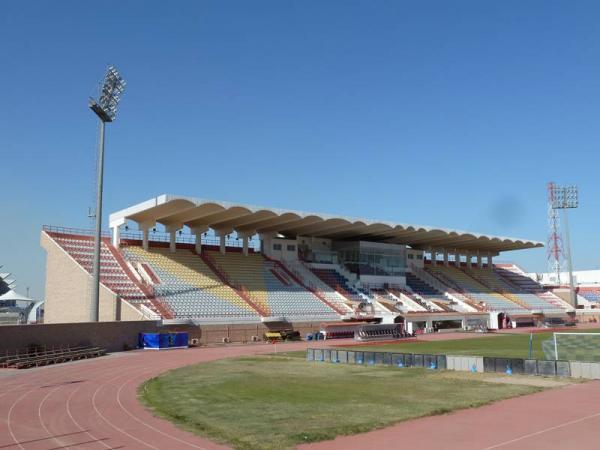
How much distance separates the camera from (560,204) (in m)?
97.1

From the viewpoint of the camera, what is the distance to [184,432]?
15.6 meters

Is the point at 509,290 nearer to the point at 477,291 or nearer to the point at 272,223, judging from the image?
the point at 477,291

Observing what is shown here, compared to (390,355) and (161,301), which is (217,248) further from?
(390,355)

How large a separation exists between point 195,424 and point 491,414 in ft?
29.4

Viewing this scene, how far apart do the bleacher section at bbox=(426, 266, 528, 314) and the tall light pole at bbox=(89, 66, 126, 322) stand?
169ft

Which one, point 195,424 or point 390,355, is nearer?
point 195,424

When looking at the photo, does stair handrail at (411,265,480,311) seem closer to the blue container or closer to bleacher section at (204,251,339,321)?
bleacher section at (204,251,339,321)

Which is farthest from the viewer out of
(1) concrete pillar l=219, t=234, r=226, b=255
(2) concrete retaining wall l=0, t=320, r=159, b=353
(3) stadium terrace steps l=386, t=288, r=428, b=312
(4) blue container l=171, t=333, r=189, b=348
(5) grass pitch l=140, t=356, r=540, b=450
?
(3) stadium terrace steps l=386, t=288, r=428, b=312

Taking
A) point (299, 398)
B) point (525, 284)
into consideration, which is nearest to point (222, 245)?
point (299, 398)

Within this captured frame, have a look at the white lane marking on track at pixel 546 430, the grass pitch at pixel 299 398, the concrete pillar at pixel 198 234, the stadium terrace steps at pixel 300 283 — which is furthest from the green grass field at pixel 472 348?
the concrete pillar at pixel 198 234

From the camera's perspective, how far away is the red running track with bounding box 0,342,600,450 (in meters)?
14.2

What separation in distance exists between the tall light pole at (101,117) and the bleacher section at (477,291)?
51.5 metres

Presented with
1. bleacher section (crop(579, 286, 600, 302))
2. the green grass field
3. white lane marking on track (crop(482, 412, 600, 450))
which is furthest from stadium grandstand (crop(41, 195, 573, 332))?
white lane marking on track (crop(482, 412, 600, 450))

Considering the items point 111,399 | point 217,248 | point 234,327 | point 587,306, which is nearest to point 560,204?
point 587,306
